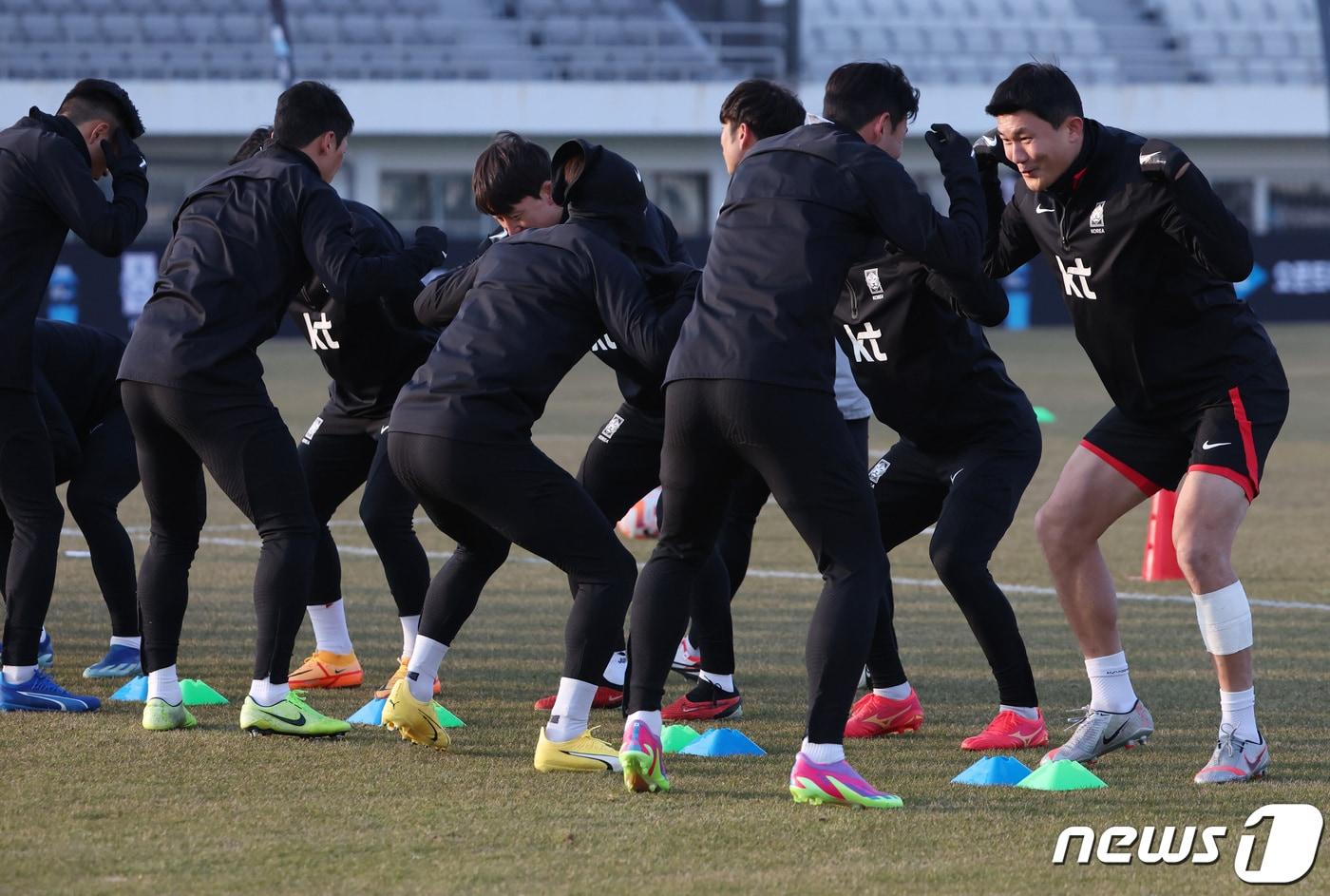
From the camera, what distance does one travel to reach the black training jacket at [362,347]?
A: 6434 millimetres

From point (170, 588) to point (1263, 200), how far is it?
36.4 metres

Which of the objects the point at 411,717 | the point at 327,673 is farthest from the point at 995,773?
the point at 327,673

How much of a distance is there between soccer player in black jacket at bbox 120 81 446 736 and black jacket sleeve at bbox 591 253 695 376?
799 mm

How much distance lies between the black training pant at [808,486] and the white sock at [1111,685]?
1.07 m

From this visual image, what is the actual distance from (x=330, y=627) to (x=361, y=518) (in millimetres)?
455

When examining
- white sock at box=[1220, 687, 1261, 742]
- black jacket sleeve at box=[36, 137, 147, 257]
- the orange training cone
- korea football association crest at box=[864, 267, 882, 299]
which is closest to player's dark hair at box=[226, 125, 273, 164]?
black jacket sleeve at box=[36, 137, 147, 257]

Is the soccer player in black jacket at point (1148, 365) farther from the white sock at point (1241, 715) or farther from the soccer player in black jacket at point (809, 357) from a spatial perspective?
the soccer player in black jacket at point (809, 357)

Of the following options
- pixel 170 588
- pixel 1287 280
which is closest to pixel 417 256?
pixel 170 588

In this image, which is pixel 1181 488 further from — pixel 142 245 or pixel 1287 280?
pixel 1287 280

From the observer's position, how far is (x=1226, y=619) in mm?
5238

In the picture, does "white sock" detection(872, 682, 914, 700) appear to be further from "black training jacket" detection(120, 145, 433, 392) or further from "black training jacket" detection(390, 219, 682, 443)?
"black training jacket" detection(120, 145, 433, 392)

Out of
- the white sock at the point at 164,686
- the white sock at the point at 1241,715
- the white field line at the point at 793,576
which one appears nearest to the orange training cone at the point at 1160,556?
the white field line at the point at 793,576

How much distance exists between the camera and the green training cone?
502cm

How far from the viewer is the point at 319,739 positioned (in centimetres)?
562
